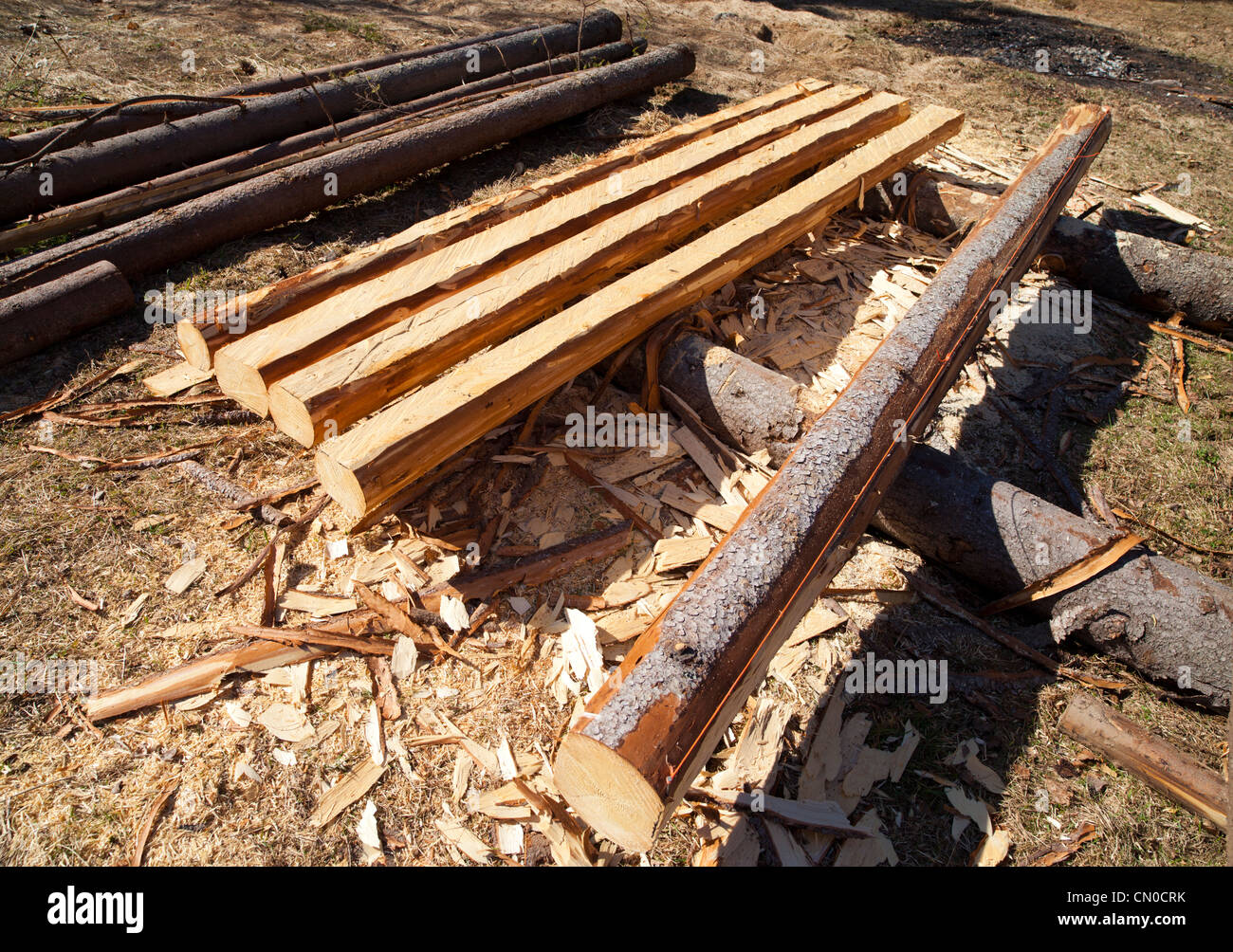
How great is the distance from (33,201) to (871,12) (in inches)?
458

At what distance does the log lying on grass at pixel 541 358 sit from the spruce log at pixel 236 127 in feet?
12.2

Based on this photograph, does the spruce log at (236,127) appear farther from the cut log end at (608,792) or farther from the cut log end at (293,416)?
the cut log end at (608,792)

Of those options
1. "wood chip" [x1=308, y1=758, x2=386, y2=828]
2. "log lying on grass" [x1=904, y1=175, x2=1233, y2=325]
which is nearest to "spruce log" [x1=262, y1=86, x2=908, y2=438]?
"log lying on grass" [x1=904, y1=175, x2=1233, y2=325]

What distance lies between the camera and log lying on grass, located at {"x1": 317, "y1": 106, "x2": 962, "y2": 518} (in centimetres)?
294

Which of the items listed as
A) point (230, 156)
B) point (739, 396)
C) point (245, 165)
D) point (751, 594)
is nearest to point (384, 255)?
point (739, 396)

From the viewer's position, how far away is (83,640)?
3057 mm

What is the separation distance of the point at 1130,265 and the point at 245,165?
22.6ft

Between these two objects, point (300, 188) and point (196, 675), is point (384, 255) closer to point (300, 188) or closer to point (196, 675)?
point (300, 188)

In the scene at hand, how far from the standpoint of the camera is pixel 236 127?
566cm

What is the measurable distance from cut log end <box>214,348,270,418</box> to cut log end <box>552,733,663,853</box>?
2193 mm

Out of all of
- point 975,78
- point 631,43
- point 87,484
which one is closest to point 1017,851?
point 87,484

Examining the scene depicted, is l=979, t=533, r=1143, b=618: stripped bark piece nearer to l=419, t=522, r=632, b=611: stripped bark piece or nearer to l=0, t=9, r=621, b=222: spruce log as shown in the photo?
l=419, t=522, r=632, b=611: stripped bark piece

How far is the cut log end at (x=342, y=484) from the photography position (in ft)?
9.36
